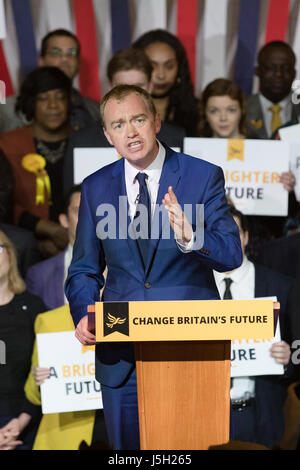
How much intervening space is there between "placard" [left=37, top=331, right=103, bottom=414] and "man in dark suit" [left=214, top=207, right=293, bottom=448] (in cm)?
65

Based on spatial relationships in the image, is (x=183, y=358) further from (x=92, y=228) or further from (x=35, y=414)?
(x=35, y=414)

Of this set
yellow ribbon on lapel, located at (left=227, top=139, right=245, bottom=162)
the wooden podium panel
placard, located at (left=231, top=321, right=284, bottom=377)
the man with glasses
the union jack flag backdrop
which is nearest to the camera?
the wooden podium panel

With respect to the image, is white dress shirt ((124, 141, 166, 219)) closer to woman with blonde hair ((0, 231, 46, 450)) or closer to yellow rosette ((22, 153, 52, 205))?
woman with blonde hair ((0, 231, 46, 450))

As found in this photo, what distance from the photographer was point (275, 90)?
475 cm

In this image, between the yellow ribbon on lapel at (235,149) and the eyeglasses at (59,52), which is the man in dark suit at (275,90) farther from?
the eyeglasses at (59,52)

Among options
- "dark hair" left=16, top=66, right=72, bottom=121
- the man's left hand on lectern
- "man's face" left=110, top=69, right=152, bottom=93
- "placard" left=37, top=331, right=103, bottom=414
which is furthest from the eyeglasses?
the man's left hand on lectern

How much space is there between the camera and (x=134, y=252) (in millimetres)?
2619

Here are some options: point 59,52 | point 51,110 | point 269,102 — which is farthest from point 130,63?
point 269,102

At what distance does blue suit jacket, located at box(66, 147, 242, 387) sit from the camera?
8.55 ft

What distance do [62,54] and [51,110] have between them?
56 centimetres

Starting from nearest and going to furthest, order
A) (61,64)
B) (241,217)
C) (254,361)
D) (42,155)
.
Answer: (254,361) → (241,217) → (42,155) → (61,64)

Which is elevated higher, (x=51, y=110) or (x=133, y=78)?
(x=133, y=78)

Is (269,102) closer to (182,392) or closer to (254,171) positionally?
(254,171)

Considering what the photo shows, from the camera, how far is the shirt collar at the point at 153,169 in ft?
8.81
